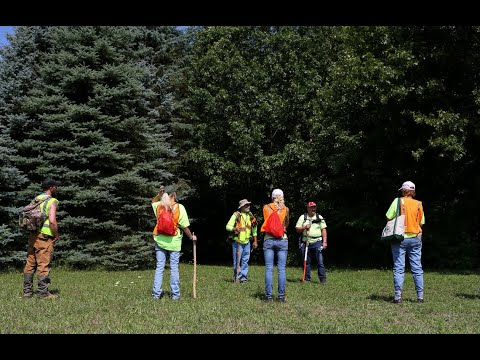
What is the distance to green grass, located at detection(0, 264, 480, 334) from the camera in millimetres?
6992

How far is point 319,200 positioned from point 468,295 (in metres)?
15.2

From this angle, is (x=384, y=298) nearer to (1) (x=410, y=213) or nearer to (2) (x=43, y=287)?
(1) (x=410, y=213)

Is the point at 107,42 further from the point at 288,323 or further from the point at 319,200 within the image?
the point at 288,323

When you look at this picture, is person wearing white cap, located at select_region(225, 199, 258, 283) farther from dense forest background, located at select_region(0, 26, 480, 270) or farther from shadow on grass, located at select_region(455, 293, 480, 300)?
dense forest background, located at select_region(0, 26, 480, 270)

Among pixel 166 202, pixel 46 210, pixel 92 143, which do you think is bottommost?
pixel 46 210

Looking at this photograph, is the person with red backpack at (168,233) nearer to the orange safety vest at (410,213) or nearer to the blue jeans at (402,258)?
the blue jeans at (402,258)

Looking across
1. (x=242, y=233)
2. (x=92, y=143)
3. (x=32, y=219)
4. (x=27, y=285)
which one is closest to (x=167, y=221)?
(x=32, y=219)

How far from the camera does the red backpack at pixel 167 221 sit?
967 centimetres

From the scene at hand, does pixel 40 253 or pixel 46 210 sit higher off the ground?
pixel 46 210

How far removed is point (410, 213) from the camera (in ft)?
31.7

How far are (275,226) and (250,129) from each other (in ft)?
58.7

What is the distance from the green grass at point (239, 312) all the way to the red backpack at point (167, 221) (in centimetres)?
125

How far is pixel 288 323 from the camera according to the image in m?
7.37

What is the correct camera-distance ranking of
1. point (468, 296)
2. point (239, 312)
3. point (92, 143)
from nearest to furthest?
point (239, 312)
point (468, 296)
point (92, 143)
